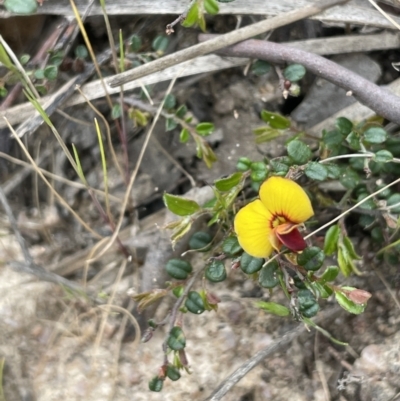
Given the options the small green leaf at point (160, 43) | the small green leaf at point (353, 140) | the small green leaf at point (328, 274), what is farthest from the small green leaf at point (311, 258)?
the small green leaf at point (160, 43)

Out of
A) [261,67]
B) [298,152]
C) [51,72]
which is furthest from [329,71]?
[51,72]

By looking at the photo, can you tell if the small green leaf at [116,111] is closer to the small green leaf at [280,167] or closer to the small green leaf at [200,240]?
the small green leaf at [200,240]

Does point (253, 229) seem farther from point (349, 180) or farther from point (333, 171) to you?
point (349, 180)

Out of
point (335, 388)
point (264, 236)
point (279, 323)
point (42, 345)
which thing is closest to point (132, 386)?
point (42, 345)

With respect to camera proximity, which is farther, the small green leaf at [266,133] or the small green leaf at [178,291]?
the small green leaf at [266,133]

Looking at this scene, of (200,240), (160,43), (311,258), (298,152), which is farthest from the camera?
(160,43)
